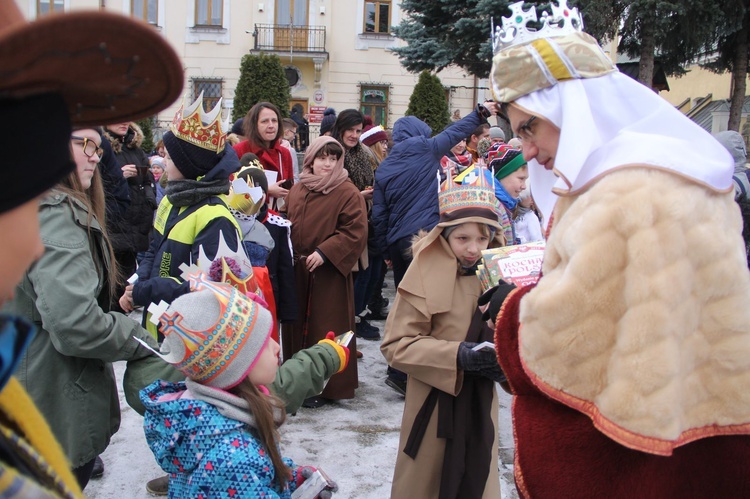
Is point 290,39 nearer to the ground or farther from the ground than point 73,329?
farther from the ground

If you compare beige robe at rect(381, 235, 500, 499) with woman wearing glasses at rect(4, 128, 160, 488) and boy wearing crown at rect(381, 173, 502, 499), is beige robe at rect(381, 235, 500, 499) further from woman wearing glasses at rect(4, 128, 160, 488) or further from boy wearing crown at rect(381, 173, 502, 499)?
woman wearing glasses at rect(4, 128, 160, 488)

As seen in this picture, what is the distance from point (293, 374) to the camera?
2.65 metres

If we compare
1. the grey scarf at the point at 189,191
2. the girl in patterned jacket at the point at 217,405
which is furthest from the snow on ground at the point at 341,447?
the girl in patterned jacket at the point at 217,405

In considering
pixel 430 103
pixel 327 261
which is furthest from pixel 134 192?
pixel 430 103

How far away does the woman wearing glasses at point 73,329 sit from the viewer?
240cm

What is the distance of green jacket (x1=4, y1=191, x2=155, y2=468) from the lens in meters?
2.40

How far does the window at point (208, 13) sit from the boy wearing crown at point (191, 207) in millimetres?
24355

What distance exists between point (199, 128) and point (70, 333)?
142cm

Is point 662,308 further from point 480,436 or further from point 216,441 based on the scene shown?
point 480,436

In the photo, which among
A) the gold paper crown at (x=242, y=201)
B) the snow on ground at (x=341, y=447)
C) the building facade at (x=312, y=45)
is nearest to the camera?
the snow on ground at (x=341, y=447)

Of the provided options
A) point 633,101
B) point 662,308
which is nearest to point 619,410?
point 662,308

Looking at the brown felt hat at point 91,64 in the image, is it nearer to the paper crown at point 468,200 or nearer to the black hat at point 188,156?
the paper crown at point 468,200

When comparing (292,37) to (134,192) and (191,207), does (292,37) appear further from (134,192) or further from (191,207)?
(191,207)

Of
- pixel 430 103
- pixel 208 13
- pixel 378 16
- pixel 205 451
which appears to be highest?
pixel 378 16
